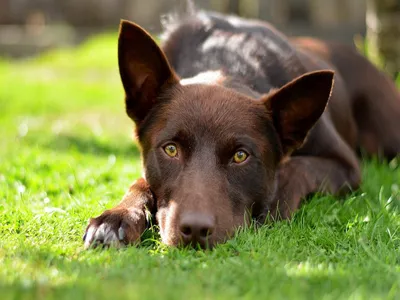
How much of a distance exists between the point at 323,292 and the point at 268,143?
123 centimetres

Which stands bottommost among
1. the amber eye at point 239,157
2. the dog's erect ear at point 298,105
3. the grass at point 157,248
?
the grass at point 157,248

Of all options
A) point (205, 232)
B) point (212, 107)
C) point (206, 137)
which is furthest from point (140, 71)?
point (205, 232)

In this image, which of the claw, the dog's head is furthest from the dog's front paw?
the dog's head

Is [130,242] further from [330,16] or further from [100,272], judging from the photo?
[330,16]

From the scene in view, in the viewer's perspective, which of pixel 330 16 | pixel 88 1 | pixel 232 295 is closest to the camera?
pixel 232 295

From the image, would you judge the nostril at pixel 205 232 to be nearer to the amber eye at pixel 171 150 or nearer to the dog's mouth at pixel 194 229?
the dog's mouth at pixel 194 229

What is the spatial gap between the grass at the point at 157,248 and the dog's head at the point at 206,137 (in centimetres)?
16

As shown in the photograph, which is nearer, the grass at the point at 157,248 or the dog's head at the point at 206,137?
the grass at the point at 157,248

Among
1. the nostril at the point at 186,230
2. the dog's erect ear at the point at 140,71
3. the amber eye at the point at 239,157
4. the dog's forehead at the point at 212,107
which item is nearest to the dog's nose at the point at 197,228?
the nostril at the point at 186,230

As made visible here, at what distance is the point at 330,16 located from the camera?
11.7 meters

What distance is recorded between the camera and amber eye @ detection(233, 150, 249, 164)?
3.15 meters

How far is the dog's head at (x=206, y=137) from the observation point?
289 cm

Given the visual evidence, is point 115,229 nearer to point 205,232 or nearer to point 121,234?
point 121,234

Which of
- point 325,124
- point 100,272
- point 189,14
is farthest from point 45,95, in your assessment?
point 100,272
